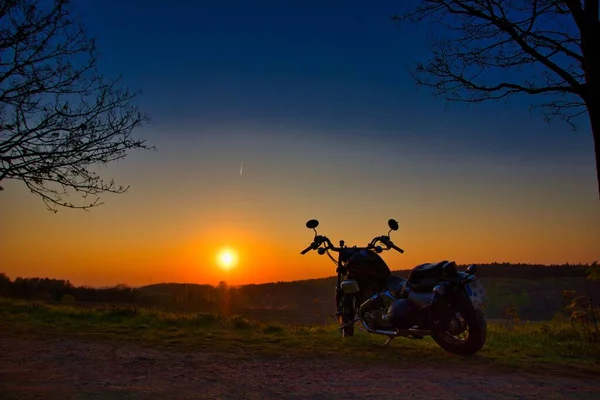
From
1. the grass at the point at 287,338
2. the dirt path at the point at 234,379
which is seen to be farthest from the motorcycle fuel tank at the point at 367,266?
the dirt path at the point at 234,379

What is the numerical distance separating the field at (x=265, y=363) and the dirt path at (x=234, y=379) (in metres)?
0.01

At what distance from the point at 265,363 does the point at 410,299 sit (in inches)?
99.8

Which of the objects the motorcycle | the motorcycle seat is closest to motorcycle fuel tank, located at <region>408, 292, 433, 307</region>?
the motorcycle

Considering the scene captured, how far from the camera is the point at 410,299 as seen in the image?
27.3 feet

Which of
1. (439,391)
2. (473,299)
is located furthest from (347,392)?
(473,299)

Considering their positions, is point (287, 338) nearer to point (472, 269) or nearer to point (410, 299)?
point (410, 299)

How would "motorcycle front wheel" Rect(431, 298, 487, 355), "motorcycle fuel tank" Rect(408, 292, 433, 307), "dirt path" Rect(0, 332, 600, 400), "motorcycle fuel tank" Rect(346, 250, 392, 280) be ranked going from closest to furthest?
"dirt path" Rect(0, 332, 600, 400)
"motorcycle front wheel" Rect(431, 298, 487, 355)
"motorcycle fuel tank" Rect(408, 292, 433, 307)
"motorcycle fuel tank" Rect(346, 250, 392, 280)

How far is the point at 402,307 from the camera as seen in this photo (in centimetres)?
826

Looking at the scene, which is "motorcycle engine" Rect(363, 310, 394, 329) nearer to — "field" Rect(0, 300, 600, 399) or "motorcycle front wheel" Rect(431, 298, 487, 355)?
"field" Rect(0, 300, 600, 399)

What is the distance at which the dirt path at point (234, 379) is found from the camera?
211 inches

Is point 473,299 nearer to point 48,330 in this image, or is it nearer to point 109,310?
point 48,330

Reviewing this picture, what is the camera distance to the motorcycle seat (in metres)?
8.84

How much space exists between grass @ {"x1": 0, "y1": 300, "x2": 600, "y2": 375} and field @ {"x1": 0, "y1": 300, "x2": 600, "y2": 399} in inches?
0.7

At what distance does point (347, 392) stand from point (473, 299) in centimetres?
290
